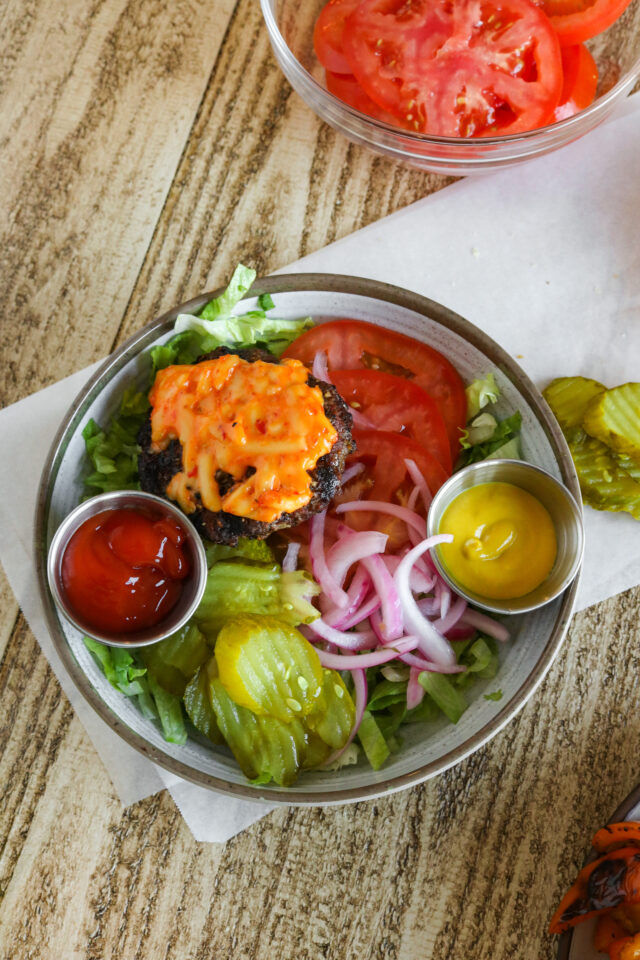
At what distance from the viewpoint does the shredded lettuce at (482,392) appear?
7.53 feet

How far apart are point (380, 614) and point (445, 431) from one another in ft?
1.80

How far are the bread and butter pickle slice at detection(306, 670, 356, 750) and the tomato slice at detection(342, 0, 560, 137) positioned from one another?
64.0 inches

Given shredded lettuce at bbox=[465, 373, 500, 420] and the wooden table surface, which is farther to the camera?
the wooden table surface

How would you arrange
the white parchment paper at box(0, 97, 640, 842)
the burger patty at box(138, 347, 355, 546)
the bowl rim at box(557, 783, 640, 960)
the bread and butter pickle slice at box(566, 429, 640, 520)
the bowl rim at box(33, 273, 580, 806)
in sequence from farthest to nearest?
1. the white parchment paper at box(0, 97, 640, 842)
2. the bread and butter pickle slice at box(566, 429, 640, 520)
3. the bowl rim at box(557, 783, 640, 960)
4. the burger patty at box(138, 347, 355, 546)
5. the bowl rim at box(33, 273, 580, 806)

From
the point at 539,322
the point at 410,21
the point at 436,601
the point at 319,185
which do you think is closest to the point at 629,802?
the point at 436,601

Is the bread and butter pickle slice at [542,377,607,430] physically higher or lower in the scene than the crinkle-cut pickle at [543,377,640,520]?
higher

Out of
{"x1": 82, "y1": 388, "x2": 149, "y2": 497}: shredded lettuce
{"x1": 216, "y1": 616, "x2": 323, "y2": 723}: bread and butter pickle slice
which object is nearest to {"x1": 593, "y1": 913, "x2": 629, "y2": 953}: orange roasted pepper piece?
{"x1": 216, "y1": 616, "x2": 323, "y2": 723}: bread and butter pickle slice

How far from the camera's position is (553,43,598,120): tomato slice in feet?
8.30

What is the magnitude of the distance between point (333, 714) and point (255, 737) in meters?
0.22

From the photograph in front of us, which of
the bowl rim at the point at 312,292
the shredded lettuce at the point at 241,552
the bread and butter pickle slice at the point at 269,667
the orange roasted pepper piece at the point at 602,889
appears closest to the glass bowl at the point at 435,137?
the bowl rim at the point at 312,292

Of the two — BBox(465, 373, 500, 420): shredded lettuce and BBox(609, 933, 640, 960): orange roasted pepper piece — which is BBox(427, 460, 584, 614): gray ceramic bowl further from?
BBox(609, 933, 640, 960): orange roasted pepper piece

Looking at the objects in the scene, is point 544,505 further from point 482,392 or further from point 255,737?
point 255,737

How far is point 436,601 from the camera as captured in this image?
7.57 ft

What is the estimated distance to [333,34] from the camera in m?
2.54
